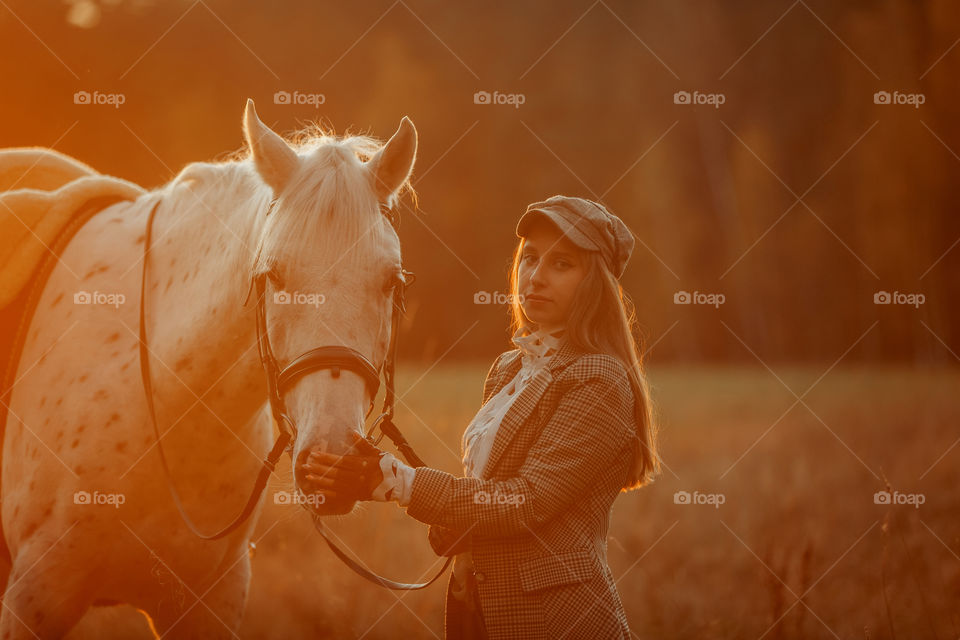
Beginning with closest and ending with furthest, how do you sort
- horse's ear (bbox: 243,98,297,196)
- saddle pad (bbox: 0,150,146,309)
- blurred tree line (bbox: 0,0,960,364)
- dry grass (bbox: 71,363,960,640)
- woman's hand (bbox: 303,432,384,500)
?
woman's hand (bbox: 303,432,384,500)
horse's ear (bbox: 243,98,297,196)
saddle pad (bbox: 0,150,146,309)
dry grass (bbox: 71,363,960,640)
blurred tree line (bbox: 0,0,960,364)

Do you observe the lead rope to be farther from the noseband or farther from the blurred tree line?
the blurred tree line

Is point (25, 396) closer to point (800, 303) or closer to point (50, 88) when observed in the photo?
point (50, 88)

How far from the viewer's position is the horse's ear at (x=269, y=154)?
257 centimetres

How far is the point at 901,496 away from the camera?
547 centimetres

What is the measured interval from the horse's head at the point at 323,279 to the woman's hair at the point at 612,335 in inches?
24.0

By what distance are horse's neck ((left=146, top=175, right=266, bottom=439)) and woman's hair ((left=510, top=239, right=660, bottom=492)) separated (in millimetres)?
1141

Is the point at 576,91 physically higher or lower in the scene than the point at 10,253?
higher

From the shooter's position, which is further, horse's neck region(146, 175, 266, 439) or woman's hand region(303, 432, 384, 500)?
horse's neck region(146, 175, 266, 439)

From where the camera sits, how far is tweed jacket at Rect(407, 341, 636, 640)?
224 cm

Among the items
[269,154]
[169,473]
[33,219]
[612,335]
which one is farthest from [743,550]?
[33,219]

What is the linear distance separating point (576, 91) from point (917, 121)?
14.2 metres

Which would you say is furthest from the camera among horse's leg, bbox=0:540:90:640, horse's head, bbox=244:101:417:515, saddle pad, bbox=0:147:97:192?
saddle pad, bbox=0:147:97:192

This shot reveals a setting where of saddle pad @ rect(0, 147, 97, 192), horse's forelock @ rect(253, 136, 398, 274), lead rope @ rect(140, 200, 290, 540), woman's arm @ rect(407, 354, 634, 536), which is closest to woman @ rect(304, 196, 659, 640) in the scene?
woman's arm @ rect(407, 354, 634, 536)

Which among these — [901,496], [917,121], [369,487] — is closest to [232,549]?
[369,487]
